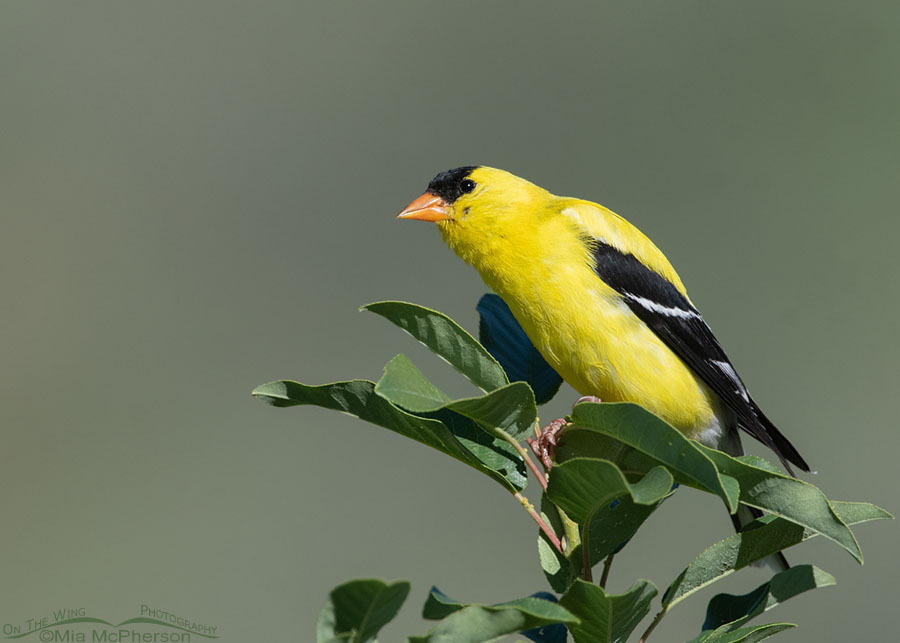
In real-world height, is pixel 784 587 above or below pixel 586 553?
below

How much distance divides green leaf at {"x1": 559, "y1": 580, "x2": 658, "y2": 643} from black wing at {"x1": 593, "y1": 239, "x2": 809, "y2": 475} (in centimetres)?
121

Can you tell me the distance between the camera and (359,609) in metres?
0.83

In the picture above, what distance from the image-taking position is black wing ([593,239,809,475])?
2238 mm

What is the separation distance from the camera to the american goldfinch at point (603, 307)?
→ 2.14 metres

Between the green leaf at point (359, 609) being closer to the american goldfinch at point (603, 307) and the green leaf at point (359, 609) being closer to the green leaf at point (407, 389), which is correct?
the green leaf at point (407, 389)

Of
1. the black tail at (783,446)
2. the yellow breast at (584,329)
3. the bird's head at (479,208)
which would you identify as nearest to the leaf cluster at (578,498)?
the yellow breast at (584,329)

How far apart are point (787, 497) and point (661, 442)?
18cm

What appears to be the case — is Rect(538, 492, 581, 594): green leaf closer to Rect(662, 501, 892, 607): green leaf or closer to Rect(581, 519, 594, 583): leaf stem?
Rect(581, 519, 594, 583): leaf stem

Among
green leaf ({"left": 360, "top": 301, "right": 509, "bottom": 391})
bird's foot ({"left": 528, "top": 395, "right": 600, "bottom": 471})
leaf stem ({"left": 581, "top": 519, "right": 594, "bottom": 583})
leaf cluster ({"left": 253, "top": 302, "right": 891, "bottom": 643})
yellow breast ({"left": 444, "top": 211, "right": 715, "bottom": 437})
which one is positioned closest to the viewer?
leaf cluster ({"left": 253, "top": 302, "right": 891, "bottom": 643})

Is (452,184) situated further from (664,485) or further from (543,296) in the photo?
(664,485)

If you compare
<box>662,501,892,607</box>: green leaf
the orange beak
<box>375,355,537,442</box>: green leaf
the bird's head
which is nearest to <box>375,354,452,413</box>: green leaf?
<box>375,355,537,442</box>: green leaf

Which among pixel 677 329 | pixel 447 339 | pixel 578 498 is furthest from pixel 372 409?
pixel 677 329

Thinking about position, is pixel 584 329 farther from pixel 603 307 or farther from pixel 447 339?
pixel 447 339

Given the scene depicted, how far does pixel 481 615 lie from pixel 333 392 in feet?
1.45
